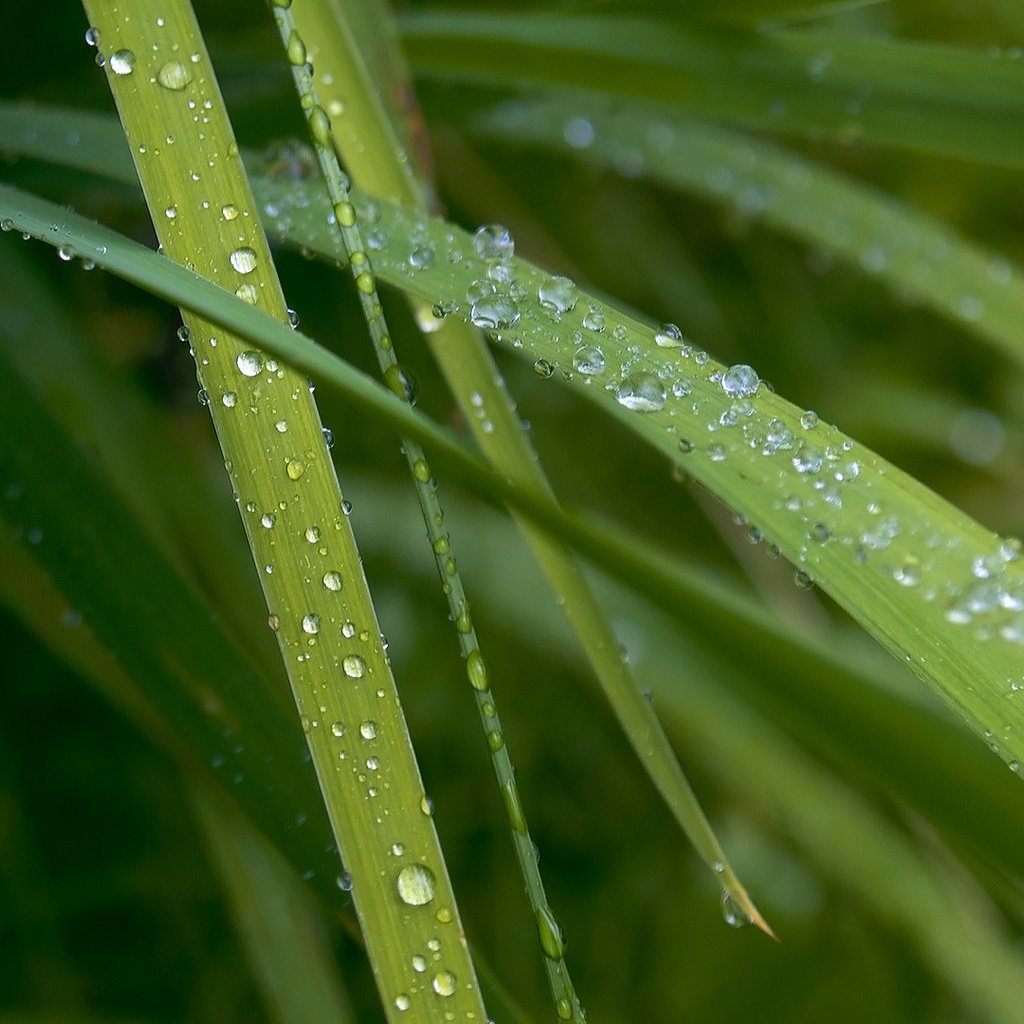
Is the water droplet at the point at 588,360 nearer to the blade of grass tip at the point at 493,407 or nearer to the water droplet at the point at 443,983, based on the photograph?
the blade of grass tip at the point at 493,407

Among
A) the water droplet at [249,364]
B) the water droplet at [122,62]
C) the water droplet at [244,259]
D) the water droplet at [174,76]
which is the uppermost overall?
the water droplet at [122,62]

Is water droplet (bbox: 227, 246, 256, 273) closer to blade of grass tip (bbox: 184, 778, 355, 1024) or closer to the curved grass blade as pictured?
the curved grass blade

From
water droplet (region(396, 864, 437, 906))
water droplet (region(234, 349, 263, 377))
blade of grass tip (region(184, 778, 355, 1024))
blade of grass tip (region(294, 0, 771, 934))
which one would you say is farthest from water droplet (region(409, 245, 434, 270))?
blade of grass tip (region(184, 778, 355, 1024))

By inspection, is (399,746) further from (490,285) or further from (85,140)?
(85,140)

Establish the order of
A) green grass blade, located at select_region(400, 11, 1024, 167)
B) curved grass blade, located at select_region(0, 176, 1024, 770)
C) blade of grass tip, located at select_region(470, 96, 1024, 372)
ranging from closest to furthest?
curved grass blade, located at select_region(0, 176, 1024, 770), green grass blade, located at select_region(400, 11, 1024, 167), blade of grass tip, located at select_region(470, 96, 1024, 372)

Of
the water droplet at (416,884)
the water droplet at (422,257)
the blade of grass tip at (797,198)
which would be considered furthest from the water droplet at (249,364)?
the blade of grass tip at (797,198)

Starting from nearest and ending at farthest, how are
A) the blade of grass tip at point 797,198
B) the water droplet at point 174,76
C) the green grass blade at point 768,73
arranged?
1. the water droplet at point 174,76
2. the green grass blade at point 768,73
3. the blade of grass tip at point 797,198

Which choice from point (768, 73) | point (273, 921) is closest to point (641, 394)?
point (768, 73)
